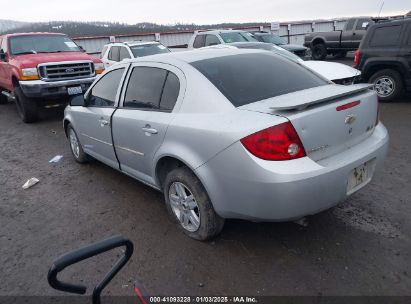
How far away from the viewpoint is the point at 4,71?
29.9ft

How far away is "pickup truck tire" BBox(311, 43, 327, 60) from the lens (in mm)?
16936

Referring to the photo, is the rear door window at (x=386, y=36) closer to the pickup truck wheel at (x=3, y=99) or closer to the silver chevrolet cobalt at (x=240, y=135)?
the silver chevrolet cobalt at (x=240, y=135)

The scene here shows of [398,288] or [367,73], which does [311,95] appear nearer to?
[398,288]

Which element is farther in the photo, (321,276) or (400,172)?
(400,172)

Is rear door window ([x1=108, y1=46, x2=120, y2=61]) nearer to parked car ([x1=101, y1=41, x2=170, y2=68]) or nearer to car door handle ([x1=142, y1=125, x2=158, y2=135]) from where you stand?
parked car ([x1=101, y1=41, x2=170, y2=68])

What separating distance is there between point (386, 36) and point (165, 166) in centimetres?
670

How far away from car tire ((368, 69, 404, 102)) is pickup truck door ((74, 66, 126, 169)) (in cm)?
628

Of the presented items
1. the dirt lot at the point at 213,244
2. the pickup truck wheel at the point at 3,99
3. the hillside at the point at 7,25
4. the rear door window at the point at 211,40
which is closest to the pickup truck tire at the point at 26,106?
the pickup truck wheel at the point at 3,99

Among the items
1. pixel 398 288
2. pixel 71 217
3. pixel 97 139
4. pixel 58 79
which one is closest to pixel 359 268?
pixel 398 288

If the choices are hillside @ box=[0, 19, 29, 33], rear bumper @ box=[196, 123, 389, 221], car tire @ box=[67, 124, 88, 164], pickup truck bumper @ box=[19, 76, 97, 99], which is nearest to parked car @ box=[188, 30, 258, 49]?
pickup truck bumper @ box=[19, 76, 97, 99]

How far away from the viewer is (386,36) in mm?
7520

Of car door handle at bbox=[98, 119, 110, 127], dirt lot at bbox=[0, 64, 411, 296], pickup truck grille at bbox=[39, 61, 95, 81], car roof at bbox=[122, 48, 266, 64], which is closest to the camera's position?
dirt lot at bbox=[0, 64, 411, 296]

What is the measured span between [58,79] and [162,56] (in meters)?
5.47

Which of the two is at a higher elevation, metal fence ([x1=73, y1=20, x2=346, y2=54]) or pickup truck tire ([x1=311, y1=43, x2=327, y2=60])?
metal fence ([x1=73, y1=20, x2=346, y2=54])
